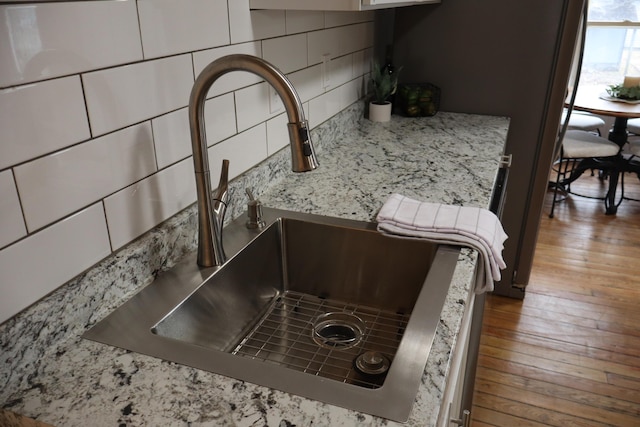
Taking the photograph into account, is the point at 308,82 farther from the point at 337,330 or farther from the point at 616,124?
the point at 616,124

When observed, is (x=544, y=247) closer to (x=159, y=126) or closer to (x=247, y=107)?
(x=247, y=107)

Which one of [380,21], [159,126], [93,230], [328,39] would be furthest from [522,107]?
[93,230]

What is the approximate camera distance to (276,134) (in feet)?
4.57

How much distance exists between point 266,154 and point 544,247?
2297 mm

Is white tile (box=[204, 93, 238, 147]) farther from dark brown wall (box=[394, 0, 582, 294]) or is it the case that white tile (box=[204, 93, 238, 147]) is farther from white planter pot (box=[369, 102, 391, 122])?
dark brown wall (box=[394, 0, 582, 294])

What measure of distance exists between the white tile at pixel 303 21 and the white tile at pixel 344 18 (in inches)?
2.2

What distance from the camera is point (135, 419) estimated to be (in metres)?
0.64

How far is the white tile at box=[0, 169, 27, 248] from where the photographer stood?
2.20ft

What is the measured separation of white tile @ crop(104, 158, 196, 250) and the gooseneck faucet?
0.09 meters

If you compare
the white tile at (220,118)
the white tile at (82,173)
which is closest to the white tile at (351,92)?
the white tile at (220,118)

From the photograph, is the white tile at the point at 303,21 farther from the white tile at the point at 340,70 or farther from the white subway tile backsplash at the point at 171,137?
the white subway tile backsplash at the point at 171,137

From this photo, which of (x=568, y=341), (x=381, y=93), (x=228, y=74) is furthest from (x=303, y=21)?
(x=568, y=341)

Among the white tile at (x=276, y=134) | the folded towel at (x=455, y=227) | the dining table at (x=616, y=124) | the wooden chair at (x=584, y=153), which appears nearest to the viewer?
the folded towel at (x=455, y=227)

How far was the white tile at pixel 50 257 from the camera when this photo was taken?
694mm
